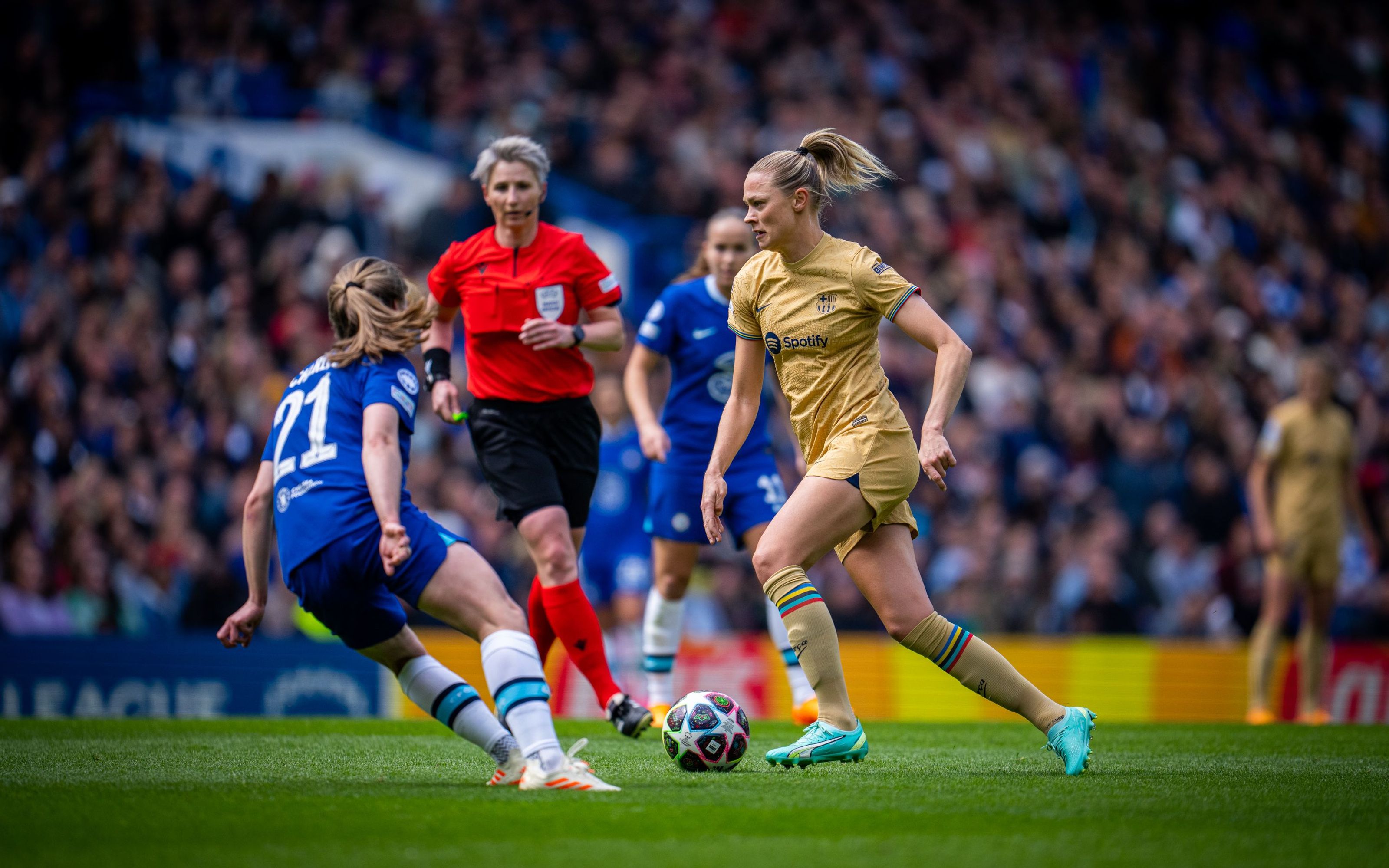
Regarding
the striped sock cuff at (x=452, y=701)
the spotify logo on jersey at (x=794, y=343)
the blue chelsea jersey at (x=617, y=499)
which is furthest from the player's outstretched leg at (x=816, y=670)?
the blue chelsea jersey at (x=617, y=499)

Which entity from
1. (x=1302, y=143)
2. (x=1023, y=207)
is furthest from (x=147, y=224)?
(x=1302, y=143)

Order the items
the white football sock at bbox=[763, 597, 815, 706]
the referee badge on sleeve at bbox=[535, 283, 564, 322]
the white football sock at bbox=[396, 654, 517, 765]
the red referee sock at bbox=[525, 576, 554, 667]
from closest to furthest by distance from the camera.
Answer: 1. the white football sock at bbox=[396, 654, 517, 765]
2. the referee badge on sleeve at bbox=[535, 283, 564, 322]
3. the red referee sock at bbox=[525, 576, 554, 667]
4. the white football sock at bbox=[763, 597, 815, 706]

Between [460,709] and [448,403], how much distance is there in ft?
6.43

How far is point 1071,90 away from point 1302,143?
3433mm

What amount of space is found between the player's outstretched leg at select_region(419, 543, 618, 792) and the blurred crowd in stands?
7.66m

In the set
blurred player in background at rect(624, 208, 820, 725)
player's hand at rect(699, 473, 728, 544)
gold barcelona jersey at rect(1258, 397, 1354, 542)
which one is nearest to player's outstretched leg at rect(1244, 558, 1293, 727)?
gold barcelona jersey at rect(1258, 397, 1354, 542)

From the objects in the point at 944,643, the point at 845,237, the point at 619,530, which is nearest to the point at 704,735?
the point at 944,643

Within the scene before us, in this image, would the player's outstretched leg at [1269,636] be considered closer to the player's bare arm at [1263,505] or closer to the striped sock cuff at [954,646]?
the player's bare arm at [1263,505]

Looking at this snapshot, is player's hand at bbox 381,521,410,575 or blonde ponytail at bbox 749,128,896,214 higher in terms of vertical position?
blonde ponytail at bbox 749,128,896,214

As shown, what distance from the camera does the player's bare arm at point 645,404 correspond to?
711 cm

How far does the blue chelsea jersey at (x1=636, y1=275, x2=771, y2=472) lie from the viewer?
7.60 meters

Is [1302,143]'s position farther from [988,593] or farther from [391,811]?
[391,811]

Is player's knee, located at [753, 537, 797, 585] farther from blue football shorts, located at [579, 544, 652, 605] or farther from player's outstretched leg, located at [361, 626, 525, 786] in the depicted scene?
blue football shorts, located at [579, 544, 652, 605]

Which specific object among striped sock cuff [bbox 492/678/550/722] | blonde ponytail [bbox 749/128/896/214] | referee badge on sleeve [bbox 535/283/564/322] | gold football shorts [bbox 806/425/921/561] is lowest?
striped sock cuff [bbox 492/678/550/722]
